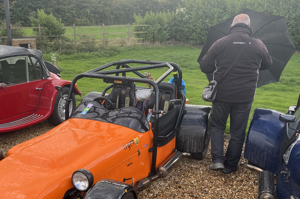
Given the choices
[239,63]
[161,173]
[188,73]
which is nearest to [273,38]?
[239,63]

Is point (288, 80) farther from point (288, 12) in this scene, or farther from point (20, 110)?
point (20, 110)

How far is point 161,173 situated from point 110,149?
103cm

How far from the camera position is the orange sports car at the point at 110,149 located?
103 inches

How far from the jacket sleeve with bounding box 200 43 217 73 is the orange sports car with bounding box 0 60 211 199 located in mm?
716

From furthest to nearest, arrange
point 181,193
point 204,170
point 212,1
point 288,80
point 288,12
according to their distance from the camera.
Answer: point 212,1 → point 288,12 → point 288,80 → point 204,170 → point 181,193

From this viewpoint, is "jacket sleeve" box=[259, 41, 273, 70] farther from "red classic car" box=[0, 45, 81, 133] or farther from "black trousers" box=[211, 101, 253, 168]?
"red classic car" box=[0, 45, 81, 133]

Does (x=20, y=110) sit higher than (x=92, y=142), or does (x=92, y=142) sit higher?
(x=92, y=142)

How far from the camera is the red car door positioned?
5633mm

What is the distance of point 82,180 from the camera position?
2650mm

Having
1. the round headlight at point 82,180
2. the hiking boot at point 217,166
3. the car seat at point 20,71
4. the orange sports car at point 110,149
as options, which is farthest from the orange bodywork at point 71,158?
the car seat at point 20,71

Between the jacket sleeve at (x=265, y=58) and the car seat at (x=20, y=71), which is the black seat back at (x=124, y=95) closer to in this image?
the jacket sleeve at (x=265, y=58)

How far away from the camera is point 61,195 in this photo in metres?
2.61

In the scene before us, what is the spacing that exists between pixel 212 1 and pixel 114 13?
24.2 m

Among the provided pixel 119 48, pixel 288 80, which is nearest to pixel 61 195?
pixel 288 80
